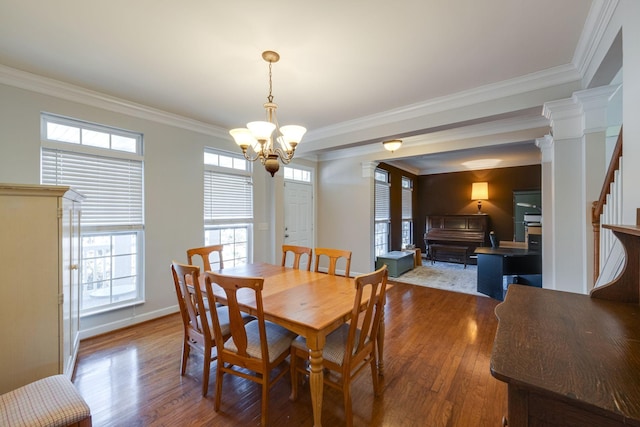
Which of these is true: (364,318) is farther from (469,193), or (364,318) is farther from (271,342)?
(469,193)

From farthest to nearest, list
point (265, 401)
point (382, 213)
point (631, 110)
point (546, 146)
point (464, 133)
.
→ point (382, 213) < point (464, 133) < point (546, 146) < point (265, 401) < point (631, 110)

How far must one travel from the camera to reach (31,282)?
1597 millimetres

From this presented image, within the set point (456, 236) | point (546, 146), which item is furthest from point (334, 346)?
point (456, 236)

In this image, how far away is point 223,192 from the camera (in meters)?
4.10

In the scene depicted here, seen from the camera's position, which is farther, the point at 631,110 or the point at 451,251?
the point at 451,251

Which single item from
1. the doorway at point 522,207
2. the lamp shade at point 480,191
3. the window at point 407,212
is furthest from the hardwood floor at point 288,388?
the lamp shade at point 480,191

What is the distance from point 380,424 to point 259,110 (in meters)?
3.28

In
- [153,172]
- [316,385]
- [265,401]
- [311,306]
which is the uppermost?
[153,172]

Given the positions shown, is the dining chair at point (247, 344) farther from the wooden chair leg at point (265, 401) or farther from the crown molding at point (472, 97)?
the crown molding at point (472, 97)

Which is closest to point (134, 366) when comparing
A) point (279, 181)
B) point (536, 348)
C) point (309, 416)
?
point (309, 416)

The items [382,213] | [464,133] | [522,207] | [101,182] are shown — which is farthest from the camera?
[382,213]

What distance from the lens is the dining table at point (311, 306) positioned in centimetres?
158

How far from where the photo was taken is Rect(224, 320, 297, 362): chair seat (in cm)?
180

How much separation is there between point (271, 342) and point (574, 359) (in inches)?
64.0
